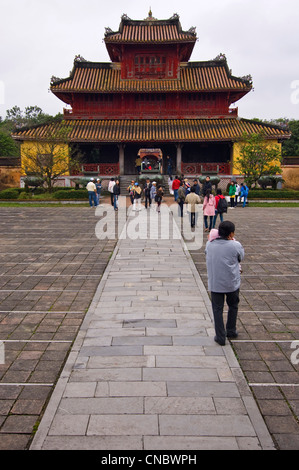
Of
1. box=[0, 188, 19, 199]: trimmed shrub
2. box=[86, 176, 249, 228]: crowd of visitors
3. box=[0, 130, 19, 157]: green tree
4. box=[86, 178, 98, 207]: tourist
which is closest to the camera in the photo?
box=[86, 176, 249, 228]: crowd of visitors

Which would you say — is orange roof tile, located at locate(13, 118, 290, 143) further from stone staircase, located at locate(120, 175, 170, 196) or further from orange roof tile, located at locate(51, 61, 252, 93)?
stone staircase, located at locate(120, 175, 170, 196)

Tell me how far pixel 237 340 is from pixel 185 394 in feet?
5.23

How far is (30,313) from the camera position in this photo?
646cm

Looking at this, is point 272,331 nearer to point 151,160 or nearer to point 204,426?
point 204,426

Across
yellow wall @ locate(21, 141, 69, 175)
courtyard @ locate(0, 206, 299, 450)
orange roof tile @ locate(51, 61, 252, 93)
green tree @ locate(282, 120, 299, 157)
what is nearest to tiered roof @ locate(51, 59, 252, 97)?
orange roof tile @ locate(51, 61, 252, 93)

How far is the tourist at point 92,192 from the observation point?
65.6ft

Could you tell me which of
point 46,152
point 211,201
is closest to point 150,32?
point 46,152

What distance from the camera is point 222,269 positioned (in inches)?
202

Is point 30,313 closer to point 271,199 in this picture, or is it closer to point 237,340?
point 237,340

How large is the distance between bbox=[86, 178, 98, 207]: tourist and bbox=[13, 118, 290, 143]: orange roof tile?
928 cm

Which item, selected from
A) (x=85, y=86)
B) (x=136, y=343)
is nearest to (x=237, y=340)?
(x=136, y=343)

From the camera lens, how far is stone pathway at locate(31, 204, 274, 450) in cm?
345

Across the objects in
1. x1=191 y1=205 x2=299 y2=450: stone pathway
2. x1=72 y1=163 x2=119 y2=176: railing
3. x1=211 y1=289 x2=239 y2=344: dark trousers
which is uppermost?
x1=72 y1=163 x2=119 y2=176: railing

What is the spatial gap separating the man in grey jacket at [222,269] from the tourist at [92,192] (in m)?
15.4
